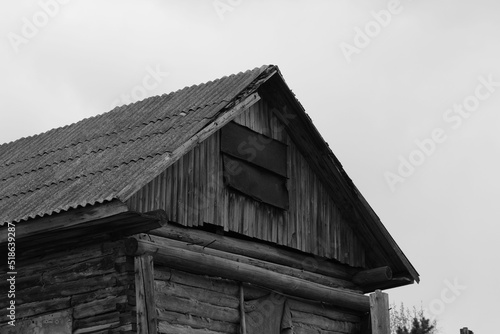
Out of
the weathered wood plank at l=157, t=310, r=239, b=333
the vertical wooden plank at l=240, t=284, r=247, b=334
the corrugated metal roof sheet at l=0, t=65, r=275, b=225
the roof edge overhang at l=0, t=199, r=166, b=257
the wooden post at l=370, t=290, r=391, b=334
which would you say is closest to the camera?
the roof edge overhang at l=0, t=199, r=166, b=257

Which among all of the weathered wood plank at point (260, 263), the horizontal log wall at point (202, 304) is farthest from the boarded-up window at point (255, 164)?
the horizontal log wall at point (202, 304)

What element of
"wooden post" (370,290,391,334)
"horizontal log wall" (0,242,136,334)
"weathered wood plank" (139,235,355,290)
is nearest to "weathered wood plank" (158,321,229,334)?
"horizontal log wall" (0,242,136,334)

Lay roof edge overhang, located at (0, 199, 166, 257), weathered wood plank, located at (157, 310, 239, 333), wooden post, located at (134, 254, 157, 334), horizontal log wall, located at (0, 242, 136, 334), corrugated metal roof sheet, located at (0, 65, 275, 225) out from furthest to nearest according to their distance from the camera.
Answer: weathered wood plank, located at (157, 310, 239, 333) < corrugated metal roof sheet, located at (0, 65, 275, 225) < horizontal log wall, located at (0, 242, 136, 334) < wooden post, located at (134, 254, 157, 334) < roof edge overhang, located at (0, 199, 166, 257)

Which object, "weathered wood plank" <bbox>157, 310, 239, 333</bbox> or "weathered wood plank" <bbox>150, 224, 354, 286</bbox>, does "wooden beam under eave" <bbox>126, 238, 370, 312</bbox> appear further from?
"weathered wood plank" <bbox>157, 310, 239, 333</bbox>

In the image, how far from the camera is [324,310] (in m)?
16.0

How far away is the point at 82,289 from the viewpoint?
1326 cm

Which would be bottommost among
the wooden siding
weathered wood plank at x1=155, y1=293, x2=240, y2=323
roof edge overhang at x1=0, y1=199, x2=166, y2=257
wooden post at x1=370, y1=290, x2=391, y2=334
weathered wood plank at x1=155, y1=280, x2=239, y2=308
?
weathered wood plank at x1=155, y1=293, x2=240, y2=323

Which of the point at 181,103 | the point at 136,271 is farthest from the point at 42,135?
the point at 136,271

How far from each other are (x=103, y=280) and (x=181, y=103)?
3.40 meters

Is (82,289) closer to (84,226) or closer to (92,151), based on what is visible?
(84,226)

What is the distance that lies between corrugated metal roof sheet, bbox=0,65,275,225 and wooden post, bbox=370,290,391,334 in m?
3.87

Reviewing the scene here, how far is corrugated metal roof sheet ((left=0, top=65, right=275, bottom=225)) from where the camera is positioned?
13023 mm

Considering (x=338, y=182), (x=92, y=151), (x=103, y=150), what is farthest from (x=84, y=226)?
(x=338, y=182)

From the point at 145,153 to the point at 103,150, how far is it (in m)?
1.32
